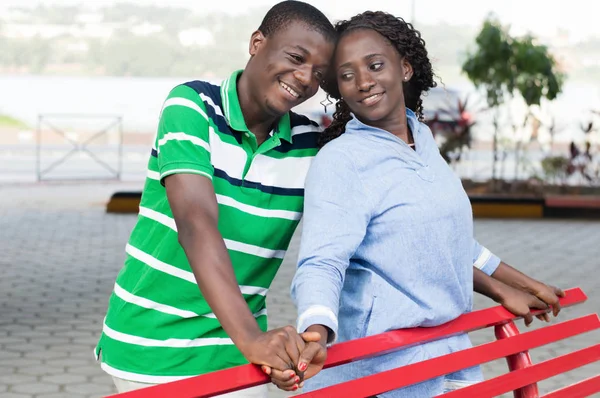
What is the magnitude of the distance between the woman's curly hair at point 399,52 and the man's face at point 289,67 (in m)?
0.13

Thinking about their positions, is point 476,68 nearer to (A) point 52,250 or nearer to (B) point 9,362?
(A) point 52,250

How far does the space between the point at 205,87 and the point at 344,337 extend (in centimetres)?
58

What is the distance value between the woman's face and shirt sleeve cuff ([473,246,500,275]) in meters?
0.47

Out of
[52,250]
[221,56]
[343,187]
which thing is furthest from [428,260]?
[221,56]

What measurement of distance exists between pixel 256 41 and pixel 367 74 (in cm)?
24

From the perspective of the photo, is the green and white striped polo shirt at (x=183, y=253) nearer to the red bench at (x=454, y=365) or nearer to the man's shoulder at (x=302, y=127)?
the man's shoulder at (x=302, y=127)

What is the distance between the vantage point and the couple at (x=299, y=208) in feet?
6.70

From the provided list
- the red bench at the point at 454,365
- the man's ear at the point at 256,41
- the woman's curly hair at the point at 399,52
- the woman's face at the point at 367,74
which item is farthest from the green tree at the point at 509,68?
the man's ear at the point at 256,41

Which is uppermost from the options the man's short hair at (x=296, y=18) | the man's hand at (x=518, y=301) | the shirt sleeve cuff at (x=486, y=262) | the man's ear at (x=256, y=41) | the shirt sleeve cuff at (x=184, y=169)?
the man's short hair at (x=296, y=18)

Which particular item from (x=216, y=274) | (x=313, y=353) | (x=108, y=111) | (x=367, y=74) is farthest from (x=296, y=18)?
(x=108, y=111)

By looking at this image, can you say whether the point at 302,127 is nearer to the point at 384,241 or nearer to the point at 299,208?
the point at 299,208

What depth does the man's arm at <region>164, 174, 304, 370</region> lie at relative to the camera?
171 cm

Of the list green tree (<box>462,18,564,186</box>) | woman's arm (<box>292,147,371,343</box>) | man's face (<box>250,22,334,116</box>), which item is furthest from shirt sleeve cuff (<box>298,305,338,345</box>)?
green tree (<box>462,18,564,186</box>)

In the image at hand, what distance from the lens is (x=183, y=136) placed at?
2.01m
